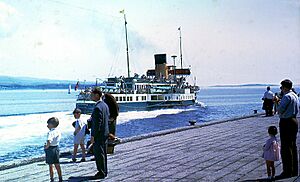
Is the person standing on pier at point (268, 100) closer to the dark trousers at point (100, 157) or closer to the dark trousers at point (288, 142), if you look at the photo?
the dark trousers at point (288, 142)

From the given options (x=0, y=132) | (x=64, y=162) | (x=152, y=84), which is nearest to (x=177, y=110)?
(x=152, y=84)

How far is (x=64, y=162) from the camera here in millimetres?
10891

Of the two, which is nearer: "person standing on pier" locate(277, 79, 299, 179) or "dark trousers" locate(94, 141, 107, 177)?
"person standing on pier" locate(277, 79, 299, 179)

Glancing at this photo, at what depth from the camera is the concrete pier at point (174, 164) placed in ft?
→ 28.7

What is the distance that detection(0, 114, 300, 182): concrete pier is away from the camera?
8.74 meters

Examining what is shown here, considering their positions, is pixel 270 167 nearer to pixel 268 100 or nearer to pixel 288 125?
A: pixel 288 125

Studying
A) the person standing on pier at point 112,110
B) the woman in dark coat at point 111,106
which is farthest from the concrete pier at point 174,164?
the woman in dark coat at point 111,106

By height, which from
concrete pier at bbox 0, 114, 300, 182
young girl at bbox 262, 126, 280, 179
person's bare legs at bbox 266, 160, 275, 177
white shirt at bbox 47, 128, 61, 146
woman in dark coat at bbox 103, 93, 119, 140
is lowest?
concrete pier at bbox 0, 114, 300, 182

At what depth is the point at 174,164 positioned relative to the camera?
10.2 m

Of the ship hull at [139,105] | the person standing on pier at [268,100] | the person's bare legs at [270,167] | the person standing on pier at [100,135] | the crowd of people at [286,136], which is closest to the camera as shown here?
the person's bare legs at [270,167]

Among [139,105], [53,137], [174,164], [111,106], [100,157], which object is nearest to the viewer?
[53,137]

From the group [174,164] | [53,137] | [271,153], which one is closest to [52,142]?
[53,137]

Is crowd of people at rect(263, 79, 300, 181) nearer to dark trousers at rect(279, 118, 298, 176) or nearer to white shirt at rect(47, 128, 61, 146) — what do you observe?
dark trousers at rect(279, 118, 298, 176)

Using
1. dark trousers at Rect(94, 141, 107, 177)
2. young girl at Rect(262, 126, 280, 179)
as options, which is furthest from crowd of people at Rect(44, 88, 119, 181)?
young girl at Rect(262, 126, 280, 179)
